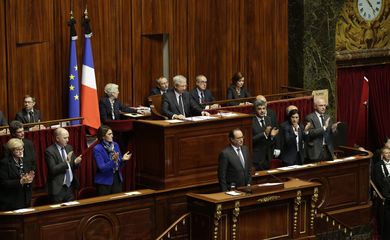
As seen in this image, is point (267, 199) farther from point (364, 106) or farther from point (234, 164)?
point (364, 106)

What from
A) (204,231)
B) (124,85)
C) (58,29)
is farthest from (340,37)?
(204,231)

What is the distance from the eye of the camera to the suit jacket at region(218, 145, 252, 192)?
42.6ft

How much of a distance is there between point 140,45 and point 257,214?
13.7 feet

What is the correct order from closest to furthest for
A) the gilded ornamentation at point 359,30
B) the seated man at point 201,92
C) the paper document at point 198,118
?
the paper document at point 198,118, the seated man at point 201,92, the gilded ornamentation at point 359,30

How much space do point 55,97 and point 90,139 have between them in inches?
41.1

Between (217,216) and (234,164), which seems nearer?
(217,216)

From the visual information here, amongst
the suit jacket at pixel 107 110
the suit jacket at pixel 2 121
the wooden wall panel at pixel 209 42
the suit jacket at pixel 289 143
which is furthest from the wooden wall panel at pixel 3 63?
the suit jacket at pixel 289 143

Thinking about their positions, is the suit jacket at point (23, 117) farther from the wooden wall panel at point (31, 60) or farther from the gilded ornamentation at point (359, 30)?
the gilded ornamentation at point (359, 30)

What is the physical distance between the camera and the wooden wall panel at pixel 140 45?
14.8 meters

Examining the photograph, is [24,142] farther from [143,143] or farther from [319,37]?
[319,37]

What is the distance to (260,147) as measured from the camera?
48.4 feet

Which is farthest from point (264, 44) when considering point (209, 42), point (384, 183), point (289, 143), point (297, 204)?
point (297, 204)

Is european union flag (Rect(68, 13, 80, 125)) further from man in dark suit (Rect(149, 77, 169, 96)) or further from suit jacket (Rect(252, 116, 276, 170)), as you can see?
suit jacket (Rect(252, 116, 276, 170))

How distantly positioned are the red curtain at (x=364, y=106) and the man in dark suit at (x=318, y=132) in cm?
339
